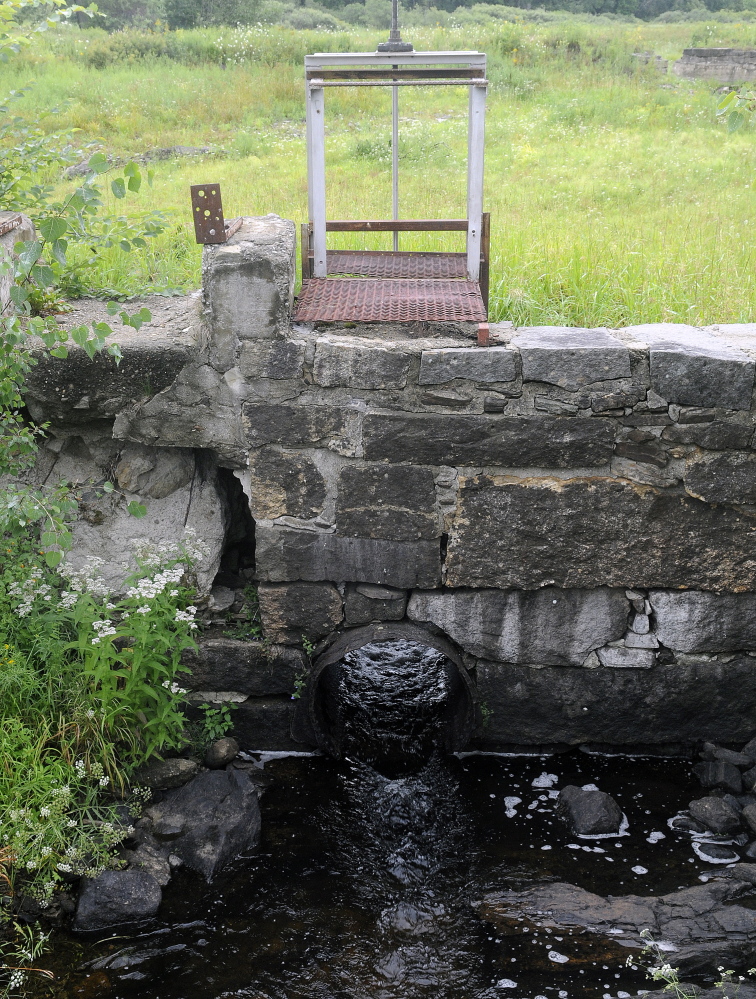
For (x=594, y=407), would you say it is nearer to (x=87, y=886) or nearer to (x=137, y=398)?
(x=137, y=398)

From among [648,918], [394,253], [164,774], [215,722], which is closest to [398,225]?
[394,253]

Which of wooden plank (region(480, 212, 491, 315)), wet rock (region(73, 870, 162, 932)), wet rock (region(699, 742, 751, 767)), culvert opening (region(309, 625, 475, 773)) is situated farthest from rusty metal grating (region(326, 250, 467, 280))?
wet rock (region(73, 870, 162, 932))

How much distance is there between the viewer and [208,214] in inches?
156

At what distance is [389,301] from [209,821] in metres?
2.72

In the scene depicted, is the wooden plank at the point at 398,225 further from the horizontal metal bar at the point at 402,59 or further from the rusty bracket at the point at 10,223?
the rusty bracket at the point at 10,223

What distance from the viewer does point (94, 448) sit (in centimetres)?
446

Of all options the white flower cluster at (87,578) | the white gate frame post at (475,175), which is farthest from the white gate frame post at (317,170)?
the white flower cluster at (87,578)

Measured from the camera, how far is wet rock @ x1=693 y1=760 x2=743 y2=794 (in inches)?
170

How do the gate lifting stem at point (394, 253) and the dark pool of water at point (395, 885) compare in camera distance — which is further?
the gate lifting stem at point (394, 253)

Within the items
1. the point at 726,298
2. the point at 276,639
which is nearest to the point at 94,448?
the point at 276,639

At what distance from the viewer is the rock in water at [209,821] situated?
387 centimetres

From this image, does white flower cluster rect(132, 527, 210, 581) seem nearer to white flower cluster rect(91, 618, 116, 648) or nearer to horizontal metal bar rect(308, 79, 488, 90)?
white flower cluster rect(91, 618, 116, 648)

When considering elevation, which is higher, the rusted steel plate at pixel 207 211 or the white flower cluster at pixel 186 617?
the rusted steel plate at pixel 207 211

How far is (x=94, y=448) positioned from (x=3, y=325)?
98 centimetres
